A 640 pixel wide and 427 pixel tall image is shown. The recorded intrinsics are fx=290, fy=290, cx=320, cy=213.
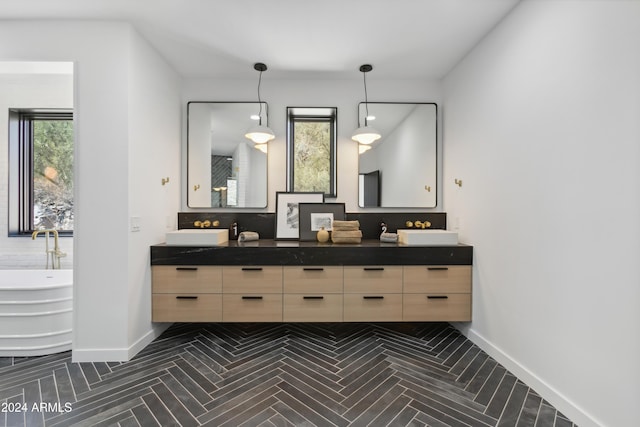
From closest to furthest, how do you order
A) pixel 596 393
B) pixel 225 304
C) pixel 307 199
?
pixel 596 393 → pixel 225 304 → pixel 307 199

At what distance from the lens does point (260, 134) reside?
313cm

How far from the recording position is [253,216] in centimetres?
323

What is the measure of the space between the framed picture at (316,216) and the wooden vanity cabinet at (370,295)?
0.68m

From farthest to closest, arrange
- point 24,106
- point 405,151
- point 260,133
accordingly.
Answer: point 24,106
point 405,151
point 260,133

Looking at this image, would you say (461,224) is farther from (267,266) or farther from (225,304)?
(225,304)

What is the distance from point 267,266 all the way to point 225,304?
500mm

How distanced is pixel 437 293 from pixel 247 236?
191 centimetres

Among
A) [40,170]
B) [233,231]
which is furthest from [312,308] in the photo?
[40,170]

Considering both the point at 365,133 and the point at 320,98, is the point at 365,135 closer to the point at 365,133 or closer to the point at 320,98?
the point at 365,133

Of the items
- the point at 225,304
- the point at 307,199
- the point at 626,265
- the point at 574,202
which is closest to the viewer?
the point at 626,265

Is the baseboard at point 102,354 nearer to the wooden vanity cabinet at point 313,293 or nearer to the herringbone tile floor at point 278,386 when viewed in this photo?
the herringbone tile floor at point 278,386

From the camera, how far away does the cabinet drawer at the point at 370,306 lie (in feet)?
8.53

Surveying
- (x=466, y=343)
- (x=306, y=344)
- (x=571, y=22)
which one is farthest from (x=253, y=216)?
(x=571, y=22)

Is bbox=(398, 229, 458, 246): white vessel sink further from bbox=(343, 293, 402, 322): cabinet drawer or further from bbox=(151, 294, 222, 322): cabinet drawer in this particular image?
bbox=(151, 294, 222, 322): cabinet drawer
